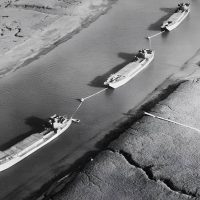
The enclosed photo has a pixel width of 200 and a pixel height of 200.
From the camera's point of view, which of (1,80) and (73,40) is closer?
(1,80)

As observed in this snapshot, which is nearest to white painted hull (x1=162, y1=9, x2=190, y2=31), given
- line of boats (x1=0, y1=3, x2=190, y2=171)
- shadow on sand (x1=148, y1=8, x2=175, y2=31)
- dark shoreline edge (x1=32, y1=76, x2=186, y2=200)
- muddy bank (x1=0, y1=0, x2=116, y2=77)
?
shadow on sand (x1=148, y1=8, x2=175, y2=31)

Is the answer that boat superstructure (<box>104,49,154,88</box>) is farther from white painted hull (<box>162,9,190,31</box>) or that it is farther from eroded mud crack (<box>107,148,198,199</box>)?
eroded mud crack (<box>107,148,198,199</box>)

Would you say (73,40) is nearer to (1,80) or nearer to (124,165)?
(1,80)

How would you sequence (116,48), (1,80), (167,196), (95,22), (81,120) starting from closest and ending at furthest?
(167,196)
(81,120)
(1,80)
(116,48)
(95,22)

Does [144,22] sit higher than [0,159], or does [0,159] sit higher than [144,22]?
[144,22]

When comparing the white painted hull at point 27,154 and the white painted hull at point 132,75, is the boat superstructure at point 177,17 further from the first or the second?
the white painted hull at point 27,154

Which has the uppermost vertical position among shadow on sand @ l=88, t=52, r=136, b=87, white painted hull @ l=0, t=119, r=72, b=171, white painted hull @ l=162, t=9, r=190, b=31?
white painted hull @ l=162, t=9, r=190, b=31

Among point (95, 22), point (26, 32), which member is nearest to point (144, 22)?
point (95, 22)
